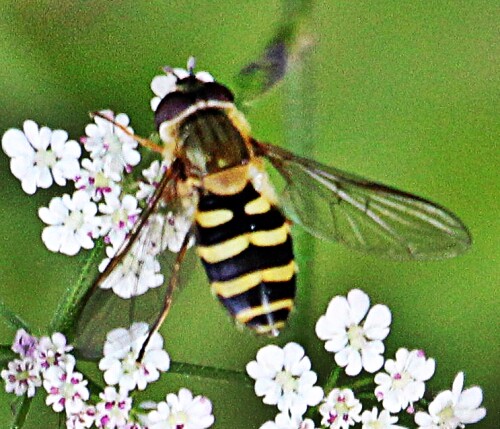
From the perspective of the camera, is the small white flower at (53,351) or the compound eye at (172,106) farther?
the small white flower at (53,351)

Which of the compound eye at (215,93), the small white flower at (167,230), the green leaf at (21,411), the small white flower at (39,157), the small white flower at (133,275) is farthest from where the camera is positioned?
the small white flower at (39,157)

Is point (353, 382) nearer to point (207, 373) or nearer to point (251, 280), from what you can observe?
point (207, 373)

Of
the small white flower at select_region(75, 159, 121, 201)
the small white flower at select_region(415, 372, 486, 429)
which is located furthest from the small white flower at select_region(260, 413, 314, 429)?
the small white flower at select_region(75, 159, 121, 201)

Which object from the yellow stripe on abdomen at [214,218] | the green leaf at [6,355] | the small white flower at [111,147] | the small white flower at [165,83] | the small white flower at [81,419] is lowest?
the small white flower at [81,419]

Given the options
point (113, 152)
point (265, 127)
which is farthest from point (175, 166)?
point (265, 127)

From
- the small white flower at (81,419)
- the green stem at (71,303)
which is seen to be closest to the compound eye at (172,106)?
the green stem at (71,303)

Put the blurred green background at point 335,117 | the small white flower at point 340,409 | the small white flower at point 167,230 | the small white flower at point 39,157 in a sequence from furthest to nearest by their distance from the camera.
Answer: the blurred green background at point 335,117, the small white flower at point 39,157, the small white flower at point 340,409, the small white flower at point 167,230

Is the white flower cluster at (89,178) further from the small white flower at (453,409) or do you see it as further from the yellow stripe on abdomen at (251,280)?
the small white flower at (453,409)

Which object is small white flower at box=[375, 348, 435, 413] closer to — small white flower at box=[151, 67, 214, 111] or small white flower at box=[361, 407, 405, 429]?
small white flower at box=[361, 407, 405, 429]
